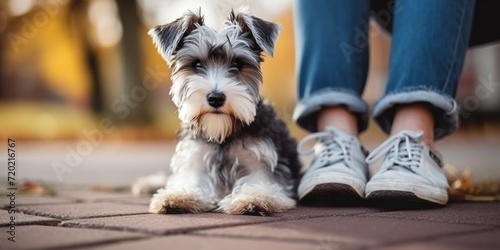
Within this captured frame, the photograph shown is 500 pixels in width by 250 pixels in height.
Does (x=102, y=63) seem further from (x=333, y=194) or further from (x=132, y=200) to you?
(x=333, y=194)

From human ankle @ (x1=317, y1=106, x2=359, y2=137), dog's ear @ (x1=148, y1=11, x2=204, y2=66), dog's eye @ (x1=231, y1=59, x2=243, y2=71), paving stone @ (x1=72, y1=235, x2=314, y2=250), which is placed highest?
dog's ear @ (x1=148, y1=11, x2=204, y2=66)

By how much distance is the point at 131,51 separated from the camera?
17.2 metres

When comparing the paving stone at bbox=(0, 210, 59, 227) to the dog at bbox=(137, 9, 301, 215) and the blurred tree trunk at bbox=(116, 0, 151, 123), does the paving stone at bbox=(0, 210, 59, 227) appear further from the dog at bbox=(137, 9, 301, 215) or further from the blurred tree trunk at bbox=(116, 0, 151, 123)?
the blurred tree trunk at bbox=(116, 0, 151, 123)

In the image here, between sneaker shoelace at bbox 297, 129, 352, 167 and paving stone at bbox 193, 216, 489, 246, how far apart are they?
2.55ft

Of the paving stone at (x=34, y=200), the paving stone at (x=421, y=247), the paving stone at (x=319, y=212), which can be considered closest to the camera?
the paving stone at (x=421, y=247)

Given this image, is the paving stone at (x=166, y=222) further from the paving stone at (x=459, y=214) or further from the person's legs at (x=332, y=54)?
the person's legs at (x=332, y=54)

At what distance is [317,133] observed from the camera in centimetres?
394

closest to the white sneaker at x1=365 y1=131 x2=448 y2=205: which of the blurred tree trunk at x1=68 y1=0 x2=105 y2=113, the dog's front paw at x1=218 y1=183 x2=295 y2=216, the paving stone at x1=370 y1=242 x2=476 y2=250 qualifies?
the dog's front paw at x1=218 y1=183 x2=295 y2=216

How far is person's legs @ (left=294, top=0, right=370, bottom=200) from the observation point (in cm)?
393

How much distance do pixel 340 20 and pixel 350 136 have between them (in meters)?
0.74

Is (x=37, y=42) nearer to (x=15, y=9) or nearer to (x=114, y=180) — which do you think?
(x=15, y=9)

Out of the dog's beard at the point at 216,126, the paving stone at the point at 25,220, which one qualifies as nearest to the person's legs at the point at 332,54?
the dog's beard at the point at 216,126

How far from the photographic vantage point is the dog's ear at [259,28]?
12.2 feet

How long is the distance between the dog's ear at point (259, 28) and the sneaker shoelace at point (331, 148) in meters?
0.61
